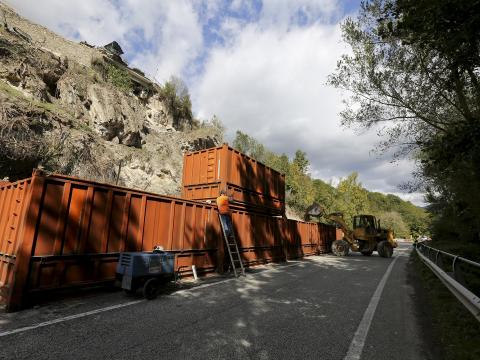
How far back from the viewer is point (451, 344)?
3709 millimetres

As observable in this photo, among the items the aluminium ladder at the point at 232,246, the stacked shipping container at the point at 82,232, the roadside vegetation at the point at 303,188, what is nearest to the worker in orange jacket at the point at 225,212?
the aluminium ladder at the point at 232,246

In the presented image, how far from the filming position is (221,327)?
4613 mm

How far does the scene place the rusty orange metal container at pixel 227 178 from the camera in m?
11.8

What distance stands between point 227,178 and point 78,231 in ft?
20.7

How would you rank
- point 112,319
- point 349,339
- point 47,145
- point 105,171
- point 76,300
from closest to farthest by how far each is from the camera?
point 349,339
point 112,319
point 76,300
point 47,145
point 105,171

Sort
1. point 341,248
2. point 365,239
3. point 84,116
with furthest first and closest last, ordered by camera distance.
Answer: point 84,116, point 341,248, point 365,239

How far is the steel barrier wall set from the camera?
18.1 feet

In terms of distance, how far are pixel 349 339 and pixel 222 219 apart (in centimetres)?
675

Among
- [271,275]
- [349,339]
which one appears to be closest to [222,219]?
[271,275]

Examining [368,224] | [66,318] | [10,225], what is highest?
[368,224]

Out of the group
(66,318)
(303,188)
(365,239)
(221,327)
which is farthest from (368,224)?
(303,188)

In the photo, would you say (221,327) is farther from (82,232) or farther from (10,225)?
(10,225)

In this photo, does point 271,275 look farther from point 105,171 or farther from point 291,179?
point 291,179

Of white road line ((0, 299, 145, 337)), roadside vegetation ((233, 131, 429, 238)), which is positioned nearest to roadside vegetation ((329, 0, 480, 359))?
white road line ((0, 299, 145, 337))
